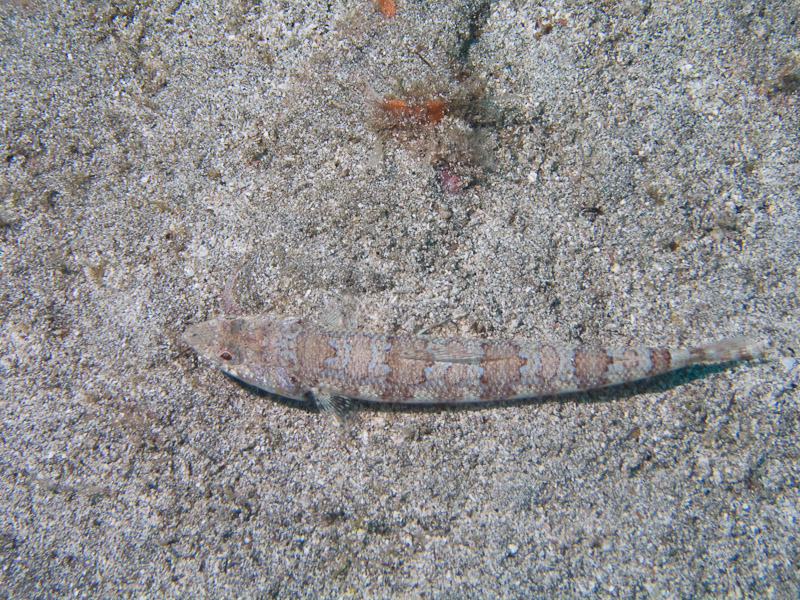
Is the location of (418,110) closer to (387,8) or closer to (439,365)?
(387,8)

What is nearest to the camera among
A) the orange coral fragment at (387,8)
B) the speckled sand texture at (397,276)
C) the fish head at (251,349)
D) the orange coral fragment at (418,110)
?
the speckled sand texture at (397,276)

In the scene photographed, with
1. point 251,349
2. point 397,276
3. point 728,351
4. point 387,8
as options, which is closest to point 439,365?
point 397,276

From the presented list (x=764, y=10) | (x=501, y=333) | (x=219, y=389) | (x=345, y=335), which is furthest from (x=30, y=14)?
(x=764, y=10)

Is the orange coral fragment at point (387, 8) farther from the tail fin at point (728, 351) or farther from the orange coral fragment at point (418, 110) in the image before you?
the tail fin at point (728, 351)

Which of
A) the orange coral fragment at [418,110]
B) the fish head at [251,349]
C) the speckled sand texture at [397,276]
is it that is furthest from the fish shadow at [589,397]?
the orange coral fragment at [418,110]

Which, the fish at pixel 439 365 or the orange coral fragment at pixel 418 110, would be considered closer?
the fish at pixel 439 365

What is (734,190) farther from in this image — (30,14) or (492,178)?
(30,14)
